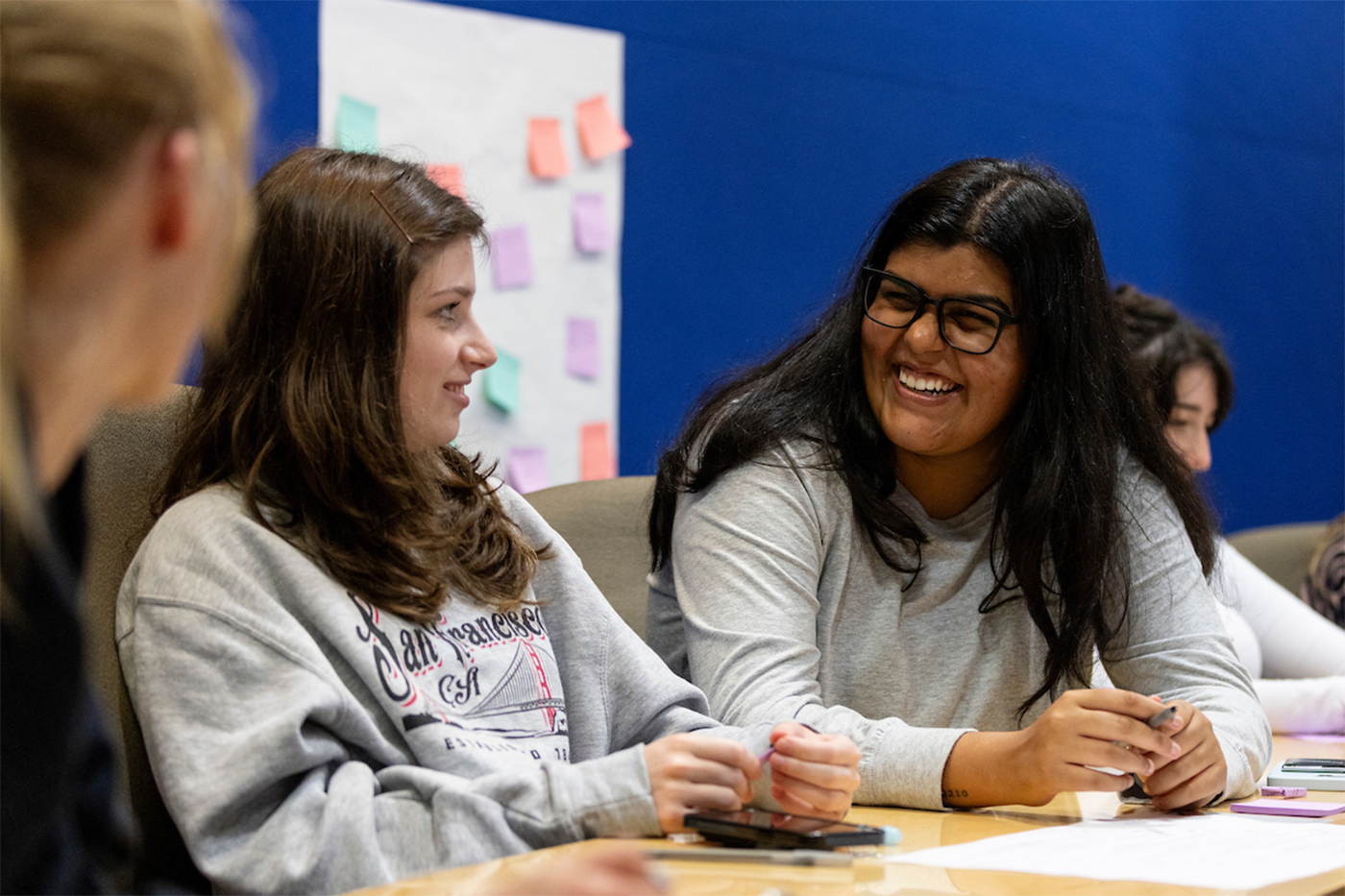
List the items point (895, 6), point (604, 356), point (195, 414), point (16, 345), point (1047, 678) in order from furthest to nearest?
1. point (895, 6)
2. point (604, 356)
3. point (1047, 678)
4. point (195, 414)
5. point (16, 345)

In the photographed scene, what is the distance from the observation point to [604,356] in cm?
249

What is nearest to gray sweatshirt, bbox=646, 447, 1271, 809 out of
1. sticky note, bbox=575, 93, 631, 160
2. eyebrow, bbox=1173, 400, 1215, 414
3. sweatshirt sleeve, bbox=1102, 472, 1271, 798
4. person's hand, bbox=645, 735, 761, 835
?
sweatshirt sleeve, bbox=1102, 472, 1271, 798

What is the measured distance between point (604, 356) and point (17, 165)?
1.91m

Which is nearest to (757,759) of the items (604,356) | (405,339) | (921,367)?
(405,339)

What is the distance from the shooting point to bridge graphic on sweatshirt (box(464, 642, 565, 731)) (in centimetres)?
121

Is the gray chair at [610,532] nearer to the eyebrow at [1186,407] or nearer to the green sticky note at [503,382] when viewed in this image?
the green sticky note at [503,382]

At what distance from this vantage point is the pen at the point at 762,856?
0.93m

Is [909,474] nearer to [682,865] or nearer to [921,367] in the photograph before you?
[921,367]

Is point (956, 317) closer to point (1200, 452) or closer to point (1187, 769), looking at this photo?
point (1187, 769)

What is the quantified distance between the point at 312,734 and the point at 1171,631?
944 millimetres

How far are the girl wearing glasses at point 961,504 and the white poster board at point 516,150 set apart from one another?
0.77 meters

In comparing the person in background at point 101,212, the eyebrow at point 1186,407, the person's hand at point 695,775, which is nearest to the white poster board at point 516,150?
the eyebrow at point 1186,407

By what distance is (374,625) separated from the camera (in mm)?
1136

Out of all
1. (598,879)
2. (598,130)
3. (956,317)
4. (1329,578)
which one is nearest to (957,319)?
(956,317)
